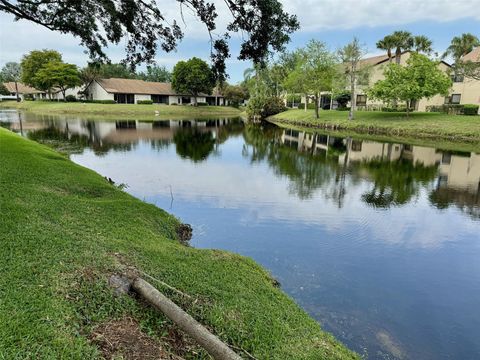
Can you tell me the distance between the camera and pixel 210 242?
10477mm

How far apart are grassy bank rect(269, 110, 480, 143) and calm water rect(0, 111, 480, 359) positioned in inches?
371

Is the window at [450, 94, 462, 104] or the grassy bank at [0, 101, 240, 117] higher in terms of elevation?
the window at [450, 94, 462, 104]

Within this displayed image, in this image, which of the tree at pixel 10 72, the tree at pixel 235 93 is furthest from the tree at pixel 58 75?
the tree at pixel 10 72

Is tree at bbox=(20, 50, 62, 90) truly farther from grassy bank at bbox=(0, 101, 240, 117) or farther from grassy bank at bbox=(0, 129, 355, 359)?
grassy bank at bbox=(0, 129, 355, 359)

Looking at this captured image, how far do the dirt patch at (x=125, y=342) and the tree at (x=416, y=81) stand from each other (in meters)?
40.4

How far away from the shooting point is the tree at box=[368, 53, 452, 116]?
38.4 meters

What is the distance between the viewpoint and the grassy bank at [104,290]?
4094 mm

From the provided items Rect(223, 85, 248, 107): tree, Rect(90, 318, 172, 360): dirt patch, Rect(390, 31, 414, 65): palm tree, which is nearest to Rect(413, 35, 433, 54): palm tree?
Rect(390, 31, 414, 65): palm tree

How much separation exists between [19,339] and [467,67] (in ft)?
145

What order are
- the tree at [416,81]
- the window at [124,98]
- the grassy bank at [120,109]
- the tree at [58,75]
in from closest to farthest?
1. the tree at [416,81]
2. the grassy bank at [120,109]
3. the tree at [58,75]
4. the window at [124,98]

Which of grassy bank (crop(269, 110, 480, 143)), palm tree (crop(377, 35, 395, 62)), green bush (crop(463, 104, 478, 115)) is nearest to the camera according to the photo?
grassy bank (crop(269, 110, 480, 143))

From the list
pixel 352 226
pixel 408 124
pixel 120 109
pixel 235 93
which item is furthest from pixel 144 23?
pixel 235 93

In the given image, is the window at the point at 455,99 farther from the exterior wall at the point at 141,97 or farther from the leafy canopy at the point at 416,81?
the exterior wall at the point at 141,97

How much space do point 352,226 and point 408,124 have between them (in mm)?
32040
